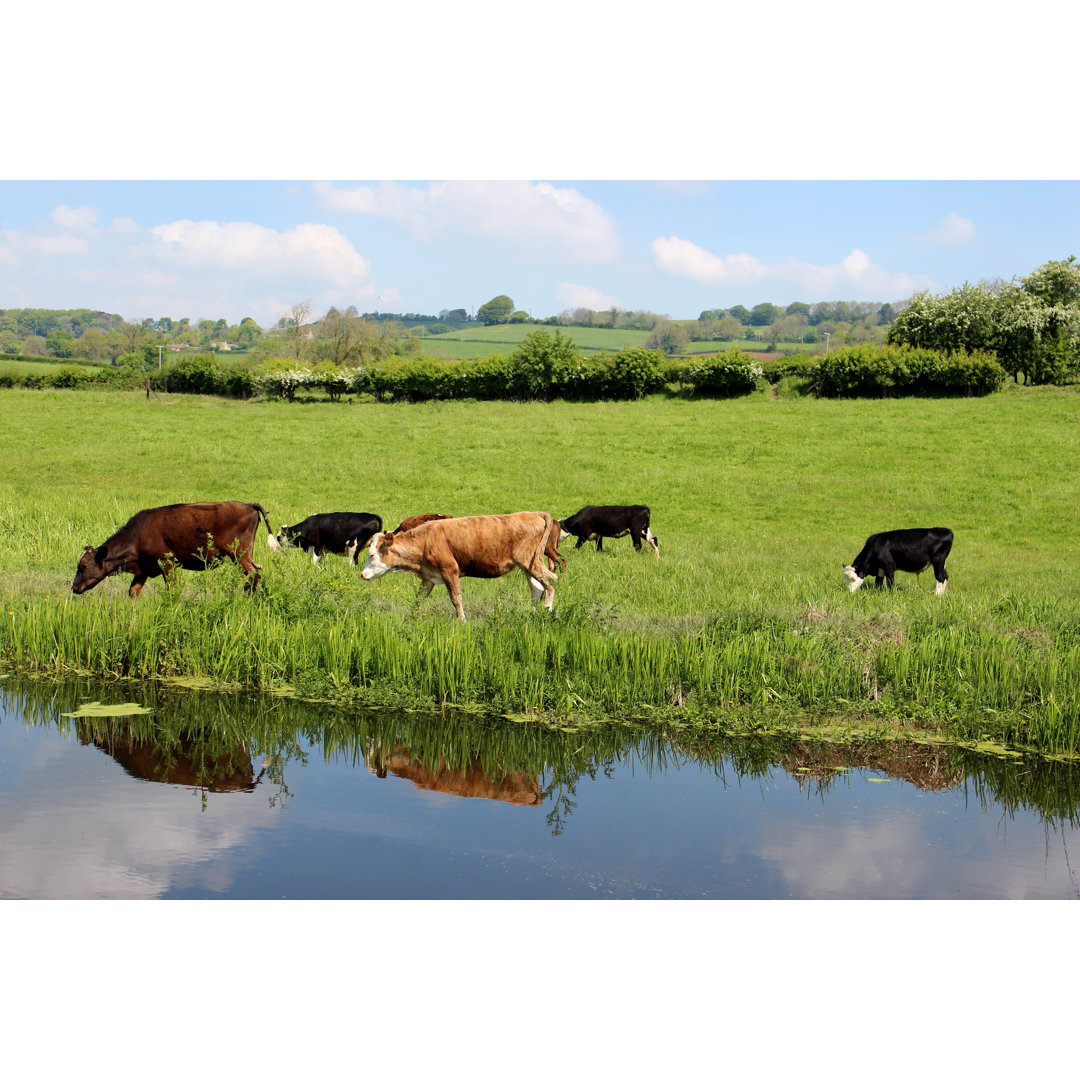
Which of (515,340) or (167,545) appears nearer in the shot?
(167,545)

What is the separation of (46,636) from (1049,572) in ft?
58.6

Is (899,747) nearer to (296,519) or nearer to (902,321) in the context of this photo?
(296,519)

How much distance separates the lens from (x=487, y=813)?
7492mm

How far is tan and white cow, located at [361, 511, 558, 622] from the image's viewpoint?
512 inches

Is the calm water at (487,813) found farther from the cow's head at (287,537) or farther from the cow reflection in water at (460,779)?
the cow's head at (287,537)

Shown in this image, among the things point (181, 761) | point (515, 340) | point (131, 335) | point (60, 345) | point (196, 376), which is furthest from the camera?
point (515, 340)

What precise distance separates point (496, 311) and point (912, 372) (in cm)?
9664

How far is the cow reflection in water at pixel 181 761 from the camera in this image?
8109 millimetres

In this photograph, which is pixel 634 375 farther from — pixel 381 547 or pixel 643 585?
pixel 381 547

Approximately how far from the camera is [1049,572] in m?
19.1

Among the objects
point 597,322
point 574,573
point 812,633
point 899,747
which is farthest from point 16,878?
point 597,322

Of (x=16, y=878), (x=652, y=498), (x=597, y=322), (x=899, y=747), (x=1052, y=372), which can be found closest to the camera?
(x=16, y=878)

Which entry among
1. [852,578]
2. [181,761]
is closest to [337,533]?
[852,578]

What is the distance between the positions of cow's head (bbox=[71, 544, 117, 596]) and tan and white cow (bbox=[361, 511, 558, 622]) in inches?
148
